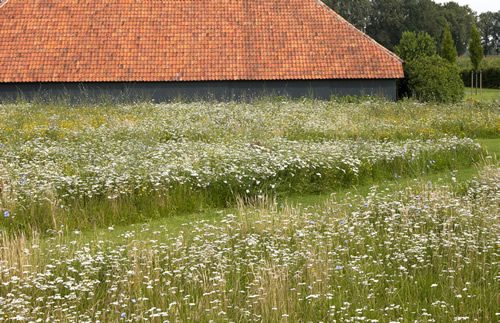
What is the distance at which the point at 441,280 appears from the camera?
4.81 m

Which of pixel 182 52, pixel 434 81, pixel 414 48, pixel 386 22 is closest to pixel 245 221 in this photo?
pixel 434 81

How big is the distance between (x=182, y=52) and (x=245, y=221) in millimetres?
17436

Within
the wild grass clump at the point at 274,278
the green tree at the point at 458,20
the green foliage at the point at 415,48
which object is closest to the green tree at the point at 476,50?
the green foliage at the point at 415,48

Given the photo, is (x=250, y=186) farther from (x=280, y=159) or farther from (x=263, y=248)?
(x=263, y=248)

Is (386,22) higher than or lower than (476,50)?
higher

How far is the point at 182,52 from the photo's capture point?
2270cm

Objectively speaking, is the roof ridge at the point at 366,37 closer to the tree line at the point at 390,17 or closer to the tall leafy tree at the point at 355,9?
the tree line at the point at 390,17

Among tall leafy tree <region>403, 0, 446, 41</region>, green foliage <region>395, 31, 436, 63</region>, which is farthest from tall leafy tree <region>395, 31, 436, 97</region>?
tall leafy tree <region>403, 0, 446, 41</region>

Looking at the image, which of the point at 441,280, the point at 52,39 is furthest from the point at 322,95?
the point at 441,280

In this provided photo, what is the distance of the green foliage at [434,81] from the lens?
2080 cm

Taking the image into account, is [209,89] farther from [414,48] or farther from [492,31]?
[492,31]

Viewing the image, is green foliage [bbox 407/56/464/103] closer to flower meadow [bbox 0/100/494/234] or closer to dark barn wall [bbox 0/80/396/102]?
dark barn wall [bbox 0/80/396/102]

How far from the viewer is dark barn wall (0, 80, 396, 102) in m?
21.9

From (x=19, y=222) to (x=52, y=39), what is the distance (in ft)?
58.3
